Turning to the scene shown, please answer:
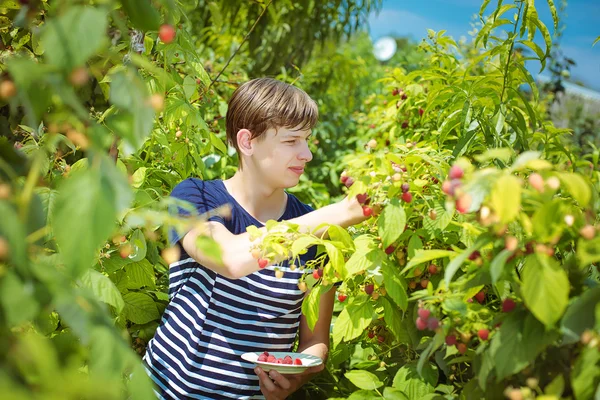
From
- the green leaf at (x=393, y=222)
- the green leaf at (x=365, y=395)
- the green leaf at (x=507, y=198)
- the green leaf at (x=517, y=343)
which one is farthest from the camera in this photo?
the green leaf at (x=365, y=395)

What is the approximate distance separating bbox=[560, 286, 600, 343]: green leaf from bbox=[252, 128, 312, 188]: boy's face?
885 millimetres

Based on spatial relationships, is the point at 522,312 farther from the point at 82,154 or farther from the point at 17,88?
the point at 82,154

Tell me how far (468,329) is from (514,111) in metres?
0.74

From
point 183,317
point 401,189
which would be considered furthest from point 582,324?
point 183,317

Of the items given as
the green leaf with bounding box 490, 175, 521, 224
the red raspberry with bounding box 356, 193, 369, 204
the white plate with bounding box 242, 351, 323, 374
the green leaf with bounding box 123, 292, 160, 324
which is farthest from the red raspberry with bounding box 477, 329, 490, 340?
the green leaf with bounding box 123, 292, 160, 324

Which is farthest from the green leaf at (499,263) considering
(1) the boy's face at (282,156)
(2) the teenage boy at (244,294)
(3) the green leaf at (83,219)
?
(1) the boy's face at (282,156)

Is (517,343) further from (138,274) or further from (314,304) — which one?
(138,274)

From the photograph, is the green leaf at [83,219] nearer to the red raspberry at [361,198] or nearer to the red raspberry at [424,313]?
the red raspberry at [424,313]

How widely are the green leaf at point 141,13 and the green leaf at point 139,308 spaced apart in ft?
3.23

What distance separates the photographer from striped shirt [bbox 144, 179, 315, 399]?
1420 mm

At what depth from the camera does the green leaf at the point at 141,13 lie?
0.65 metres

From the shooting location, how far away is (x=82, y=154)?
2023 millimetres

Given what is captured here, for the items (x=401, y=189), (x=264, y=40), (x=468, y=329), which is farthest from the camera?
(x=264, y=40)

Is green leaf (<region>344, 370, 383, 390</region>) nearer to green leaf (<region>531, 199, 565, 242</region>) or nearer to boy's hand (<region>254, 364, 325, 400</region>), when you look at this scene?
boy's hand (<region>254, 364, 325, 400</region>)
